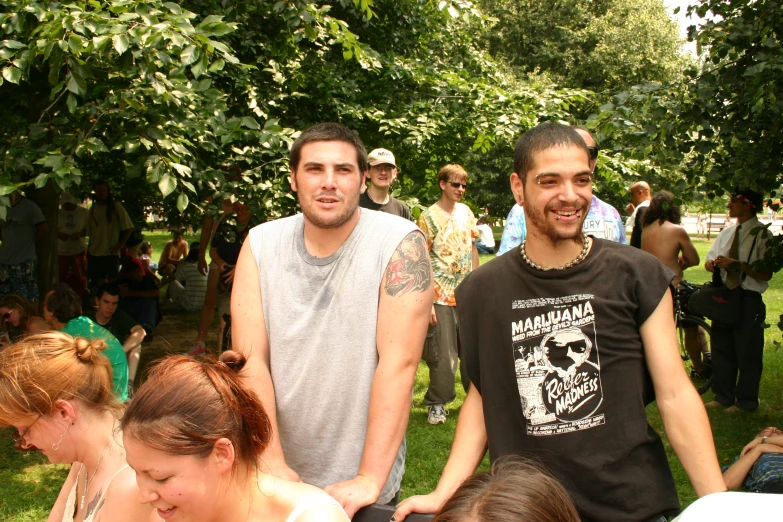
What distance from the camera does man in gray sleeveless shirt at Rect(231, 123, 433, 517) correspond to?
2398 millimetres

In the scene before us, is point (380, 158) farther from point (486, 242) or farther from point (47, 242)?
point (486, 242)

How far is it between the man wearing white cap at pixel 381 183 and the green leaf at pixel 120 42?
2218 mm

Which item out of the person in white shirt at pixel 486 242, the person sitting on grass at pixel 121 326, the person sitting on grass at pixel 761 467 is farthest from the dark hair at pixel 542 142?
the person in white shirt at pixel 486 242

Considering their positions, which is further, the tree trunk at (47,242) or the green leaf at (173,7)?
the tree trunk at (47,242)

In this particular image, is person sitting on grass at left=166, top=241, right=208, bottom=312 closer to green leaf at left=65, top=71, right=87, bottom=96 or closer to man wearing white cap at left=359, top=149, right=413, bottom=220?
man wearing white cap at left=359, top=149, right=413, bottom=220

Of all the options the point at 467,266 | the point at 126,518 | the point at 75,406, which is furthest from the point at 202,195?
the point at 126,518

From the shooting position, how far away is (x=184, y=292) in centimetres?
1221

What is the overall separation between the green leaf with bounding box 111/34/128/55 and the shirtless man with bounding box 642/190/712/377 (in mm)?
5064

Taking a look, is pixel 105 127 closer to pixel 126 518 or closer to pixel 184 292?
pixel 126 518

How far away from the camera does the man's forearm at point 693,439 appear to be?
1.87 metres

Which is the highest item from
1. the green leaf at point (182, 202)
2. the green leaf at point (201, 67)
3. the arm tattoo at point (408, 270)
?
the green leaf at point (201, 67)

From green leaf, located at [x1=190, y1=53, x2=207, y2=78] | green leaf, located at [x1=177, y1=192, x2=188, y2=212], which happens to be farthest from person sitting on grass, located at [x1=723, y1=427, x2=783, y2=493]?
green leaf, located at [x1=190, y1=53, x2=207, y2=78]

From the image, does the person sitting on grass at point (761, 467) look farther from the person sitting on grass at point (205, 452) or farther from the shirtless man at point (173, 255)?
the shirtless man at point (173, 255)

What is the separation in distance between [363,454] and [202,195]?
12.3 feet
